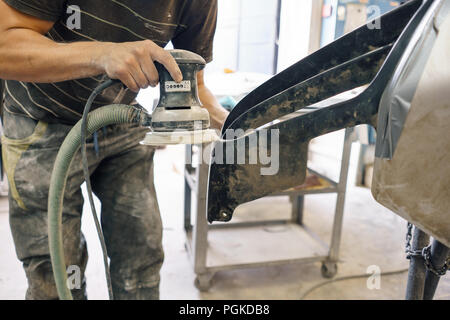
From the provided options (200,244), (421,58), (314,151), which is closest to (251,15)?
(314,151)

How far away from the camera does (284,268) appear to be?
1.81m

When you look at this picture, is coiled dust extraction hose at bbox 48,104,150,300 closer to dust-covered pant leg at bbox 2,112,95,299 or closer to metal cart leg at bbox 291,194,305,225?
dust-covered pant leg at bbox 2,112,95,299

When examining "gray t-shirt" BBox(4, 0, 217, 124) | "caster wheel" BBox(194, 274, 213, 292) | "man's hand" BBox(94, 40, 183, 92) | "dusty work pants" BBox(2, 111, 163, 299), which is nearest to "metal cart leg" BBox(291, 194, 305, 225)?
"caster wheel" BBox(194, 274, 213, 292)

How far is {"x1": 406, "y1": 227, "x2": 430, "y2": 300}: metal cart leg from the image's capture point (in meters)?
0.77

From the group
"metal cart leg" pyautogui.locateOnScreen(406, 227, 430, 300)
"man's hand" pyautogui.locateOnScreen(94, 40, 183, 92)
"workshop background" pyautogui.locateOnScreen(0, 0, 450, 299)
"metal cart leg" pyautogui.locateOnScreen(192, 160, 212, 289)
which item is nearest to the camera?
"man's hand" pyautogui.locateOnScreen(94, 40, 183, 92)

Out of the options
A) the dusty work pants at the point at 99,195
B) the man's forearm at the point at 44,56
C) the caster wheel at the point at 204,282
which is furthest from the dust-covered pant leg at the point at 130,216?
the caster wheel at the point at 204,282

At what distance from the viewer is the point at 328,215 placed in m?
2.45

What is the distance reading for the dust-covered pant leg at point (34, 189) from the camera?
35.1 inches

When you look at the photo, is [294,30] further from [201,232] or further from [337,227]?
[201,232]

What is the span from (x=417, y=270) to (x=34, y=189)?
90cm

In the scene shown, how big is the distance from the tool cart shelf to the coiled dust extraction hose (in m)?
0.73

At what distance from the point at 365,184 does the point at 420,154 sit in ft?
8.84

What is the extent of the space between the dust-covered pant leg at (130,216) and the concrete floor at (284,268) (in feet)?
1.81
